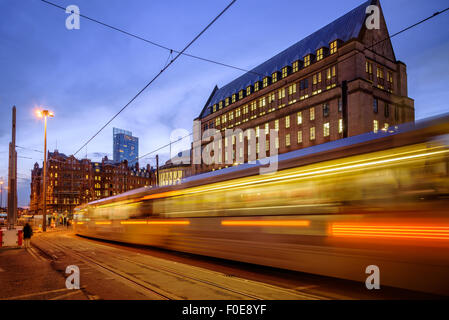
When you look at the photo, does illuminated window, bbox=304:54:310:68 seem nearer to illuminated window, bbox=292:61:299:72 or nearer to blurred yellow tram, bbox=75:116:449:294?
illuminated window, bbox=292:61:299:72

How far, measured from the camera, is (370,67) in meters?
38.7

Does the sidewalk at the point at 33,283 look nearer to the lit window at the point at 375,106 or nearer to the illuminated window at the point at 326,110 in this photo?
the illuminated window at the point at 326,110

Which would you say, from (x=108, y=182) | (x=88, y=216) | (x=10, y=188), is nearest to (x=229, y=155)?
(x=88, y=216)

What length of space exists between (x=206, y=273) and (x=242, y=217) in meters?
1.69

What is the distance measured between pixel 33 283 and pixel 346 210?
6924 millimetres

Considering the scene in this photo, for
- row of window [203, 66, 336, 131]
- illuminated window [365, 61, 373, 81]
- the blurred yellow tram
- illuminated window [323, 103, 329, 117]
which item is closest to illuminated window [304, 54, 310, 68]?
row of window [203, 66, 336, 131]

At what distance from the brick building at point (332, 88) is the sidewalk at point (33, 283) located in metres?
31.8

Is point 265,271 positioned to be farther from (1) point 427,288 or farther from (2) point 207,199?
(1) point 427,288

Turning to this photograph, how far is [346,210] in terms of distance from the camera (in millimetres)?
6426

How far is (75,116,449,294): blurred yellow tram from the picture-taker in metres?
5.17

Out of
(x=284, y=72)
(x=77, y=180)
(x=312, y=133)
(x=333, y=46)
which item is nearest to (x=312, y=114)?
(x=312, y=133)

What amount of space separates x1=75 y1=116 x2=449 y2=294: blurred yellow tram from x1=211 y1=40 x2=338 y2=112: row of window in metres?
34.8

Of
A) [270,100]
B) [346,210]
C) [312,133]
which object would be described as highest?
[270,100]

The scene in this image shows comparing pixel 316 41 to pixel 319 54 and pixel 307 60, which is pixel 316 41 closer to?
pixel 307 60
